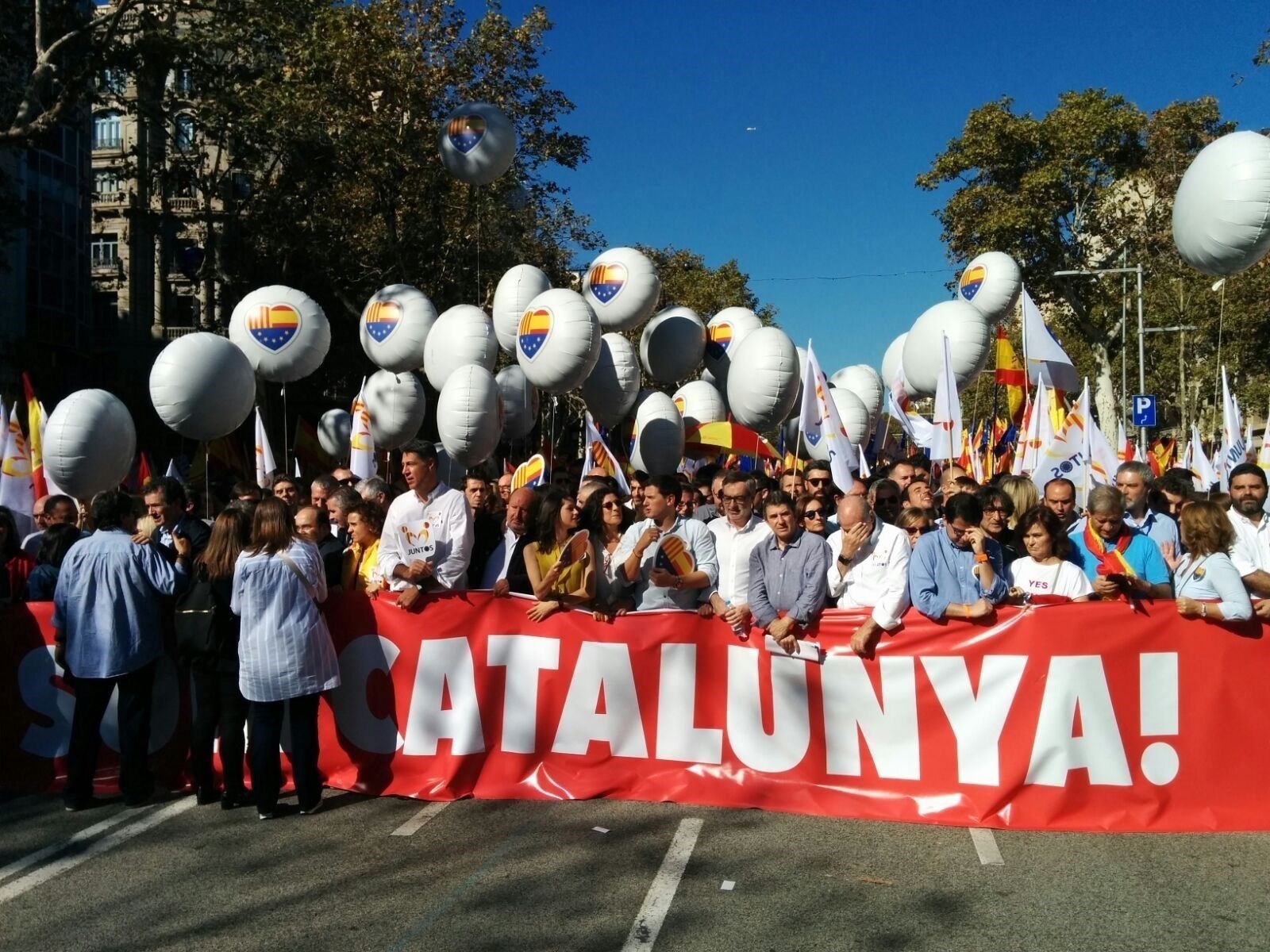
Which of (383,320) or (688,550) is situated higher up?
(383,320)

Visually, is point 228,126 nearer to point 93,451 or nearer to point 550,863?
point 93,451

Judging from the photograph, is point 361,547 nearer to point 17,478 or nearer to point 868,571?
point 868,571

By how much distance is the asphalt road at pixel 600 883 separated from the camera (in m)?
4.34

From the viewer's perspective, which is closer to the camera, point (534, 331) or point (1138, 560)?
point (1138, 560)

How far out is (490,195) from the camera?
2192cm

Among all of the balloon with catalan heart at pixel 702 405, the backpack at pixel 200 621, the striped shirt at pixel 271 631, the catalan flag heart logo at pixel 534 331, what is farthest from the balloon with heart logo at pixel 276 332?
the striped shirt at pixel 271 631

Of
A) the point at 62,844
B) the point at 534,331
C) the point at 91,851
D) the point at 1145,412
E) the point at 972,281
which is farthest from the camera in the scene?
the point at 1145,412

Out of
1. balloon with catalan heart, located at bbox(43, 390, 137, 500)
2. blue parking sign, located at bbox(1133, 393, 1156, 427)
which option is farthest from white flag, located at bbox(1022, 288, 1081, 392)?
blue parking sign, located at bbox(1133, 393, 1156, 427)

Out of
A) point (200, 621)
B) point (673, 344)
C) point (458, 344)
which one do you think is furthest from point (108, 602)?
point (673, 344)

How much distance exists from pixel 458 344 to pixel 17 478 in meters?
5.20

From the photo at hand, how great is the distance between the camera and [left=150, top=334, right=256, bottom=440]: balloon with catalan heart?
11.2 metres

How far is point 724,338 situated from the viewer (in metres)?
17.2

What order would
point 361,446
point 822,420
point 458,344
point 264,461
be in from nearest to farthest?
point 822,420, point 264,461, point 361,446, point 458,344

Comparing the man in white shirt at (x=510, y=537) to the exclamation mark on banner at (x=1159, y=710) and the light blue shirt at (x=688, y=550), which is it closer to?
the light blue shirt at (x=688, y=550)
